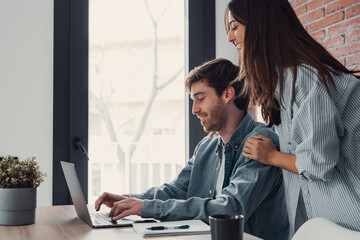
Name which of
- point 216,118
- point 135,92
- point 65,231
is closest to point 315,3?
point 216,118

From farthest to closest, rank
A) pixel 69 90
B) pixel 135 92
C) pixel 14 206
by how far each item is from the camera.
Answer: pixel 135 92 < pixel 69 90 < pixel 14 206

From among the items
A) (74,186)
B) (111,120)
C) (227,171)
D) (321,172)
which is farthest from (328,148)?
(111,120)

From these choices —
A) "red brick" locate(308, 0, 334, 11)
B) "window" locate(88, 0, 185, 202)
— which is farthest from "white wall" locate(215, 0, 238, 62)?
"red brick" locate(308, 0, 334, 11)

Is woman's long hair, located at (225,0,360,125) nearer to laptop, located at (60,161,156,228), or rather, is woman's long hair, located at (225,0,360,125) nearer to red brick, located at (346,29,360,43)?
laptop, located at (60,161,156,228)

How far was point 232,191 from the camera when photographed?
1.59m

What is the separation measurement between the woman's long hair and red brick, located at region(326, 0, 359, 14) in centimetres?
79

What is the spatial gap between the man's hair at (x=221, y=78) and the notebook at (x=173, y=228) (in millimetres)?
714

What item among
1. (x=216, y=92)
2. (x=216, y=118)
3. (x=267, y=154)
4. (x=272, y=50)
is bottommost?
(x=267, y=154)

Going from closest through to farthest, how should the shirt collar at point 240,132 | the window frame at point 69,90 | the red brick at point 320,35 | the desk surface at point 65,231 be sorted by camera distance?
1. the desk surface at point 65,231
2. the shirt collar at point 240,132
3. the red brick at point 320,35
4. the window frame at point 69,90

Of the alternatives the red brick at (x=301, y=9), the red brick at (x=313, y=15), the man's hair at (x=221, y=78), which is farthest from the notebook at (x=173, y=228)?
the red brick at (x=301, y=9)

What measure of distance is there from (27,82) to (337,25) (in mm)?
1868

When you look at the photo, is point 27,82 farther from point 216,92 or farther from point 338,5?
point 338,5

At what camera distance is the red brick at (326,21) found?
7.58 ft

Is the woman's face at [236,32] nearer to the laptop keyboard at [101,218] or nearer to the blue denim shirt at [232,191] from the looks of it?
the blue denim shirt at [232,191]
